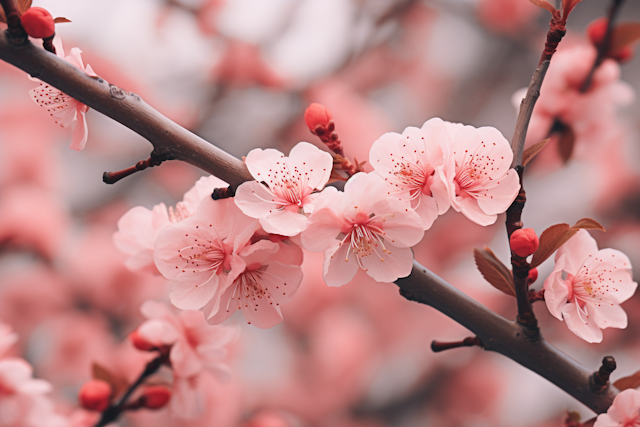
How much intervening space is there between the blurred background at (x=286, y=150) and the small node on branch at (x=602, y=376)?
32.0 inches

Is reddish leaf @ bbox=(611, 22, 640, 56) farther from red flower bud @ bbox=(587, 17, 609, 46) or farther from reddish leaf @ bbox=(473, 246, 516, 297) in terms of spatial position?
reddish leaf @ bbox=(473, 246, 516, 297)

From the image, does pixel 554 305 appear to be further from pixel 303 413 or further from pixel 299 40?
pixel 299 40

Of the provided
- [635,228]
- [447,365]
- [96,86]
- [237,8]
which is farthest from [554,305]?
[237,8]

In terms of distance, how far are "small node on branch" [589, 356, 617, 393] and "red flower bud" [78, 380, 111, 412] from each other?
528 mm

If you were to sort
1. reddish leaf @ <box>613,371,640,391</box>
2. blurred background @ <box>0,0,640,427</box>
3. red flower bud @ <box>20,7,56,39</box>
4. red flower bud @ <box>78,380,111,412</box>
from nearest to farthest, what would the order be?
red flower bud @ <box>20,7,56,39</box>, reddish leaf @ <box>613,371,640,391</box>, red flower bud @ <box>78,380,111,412</box>, blurred background @ <box>0,0,640,427</box>

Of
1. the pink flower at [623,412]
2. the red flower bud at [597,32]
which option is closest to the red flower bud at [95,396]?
the pink flower at [623,412]

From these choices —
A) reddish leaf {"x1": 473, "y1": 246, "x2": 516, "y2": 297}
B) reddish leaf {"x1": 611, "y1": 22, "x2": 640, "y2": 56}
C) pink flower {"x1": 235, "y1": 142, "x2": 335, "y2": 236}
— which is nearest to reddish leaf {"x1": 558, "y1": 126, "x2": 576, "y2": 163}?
reddish leaf {"x1": 611, "y1": 22, "x2": 640, "y2": 56}

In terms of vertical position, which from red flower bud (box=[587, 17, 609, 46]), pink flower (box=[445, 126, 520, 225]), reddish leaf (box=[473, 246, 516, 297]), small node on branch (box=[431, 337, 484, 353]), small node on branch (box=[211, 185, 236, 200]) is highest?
red flower bud (box=[587, 17, 609, 46])

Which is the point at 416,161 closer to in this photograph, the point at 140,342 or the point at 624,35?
the point at 140,342

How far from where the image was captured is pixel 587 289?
357 mm

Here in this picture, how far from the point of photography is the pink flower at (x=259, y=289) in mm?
323

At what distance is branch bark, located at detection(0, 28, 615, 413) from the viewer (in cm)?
30

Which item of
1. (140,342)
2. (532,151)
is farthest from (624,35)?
(140,342)

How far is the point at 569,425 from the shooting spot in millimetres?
406
